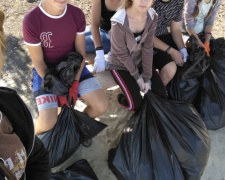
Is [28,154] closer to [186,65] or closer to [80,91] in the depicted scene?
[80,91]

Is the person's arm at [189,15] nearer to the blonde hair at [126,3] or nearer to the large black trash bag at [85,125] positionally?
the blonde hair at [126,3]

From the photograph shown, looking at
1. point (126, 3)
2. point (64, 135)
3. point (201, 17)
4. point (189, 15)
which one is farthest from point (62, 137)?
point (201, 17)

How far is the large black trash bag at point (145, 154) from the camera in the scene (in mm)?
1672

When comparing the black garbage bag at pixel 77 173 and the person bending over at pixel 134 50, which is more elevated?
the person bending over at pixel 134 50

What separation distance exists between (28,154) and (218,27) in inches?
114

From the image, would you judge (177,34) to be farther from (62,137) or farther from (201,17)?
(62,137)

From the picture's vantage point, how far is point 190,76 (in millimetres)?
2156

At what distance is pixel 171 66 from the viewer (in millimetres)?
2111

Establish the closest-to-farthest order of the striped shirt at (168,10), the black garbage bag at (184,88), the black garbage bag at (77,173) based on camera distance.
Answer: the black garbage bag at (77,173) < the striped shirt at (168,10) < the black garbage bag at (184,88)

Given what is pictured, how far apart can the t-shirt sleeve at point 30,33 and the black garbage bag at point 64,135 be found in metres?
0.50

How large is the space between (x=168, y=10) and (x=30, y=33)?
1139mm

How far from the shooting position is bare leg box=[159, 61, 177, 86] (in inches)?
83.1

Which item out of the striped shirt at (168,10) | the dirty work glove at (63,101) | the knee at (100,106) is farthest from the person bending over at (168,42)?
the dirty work glove at (63,101)

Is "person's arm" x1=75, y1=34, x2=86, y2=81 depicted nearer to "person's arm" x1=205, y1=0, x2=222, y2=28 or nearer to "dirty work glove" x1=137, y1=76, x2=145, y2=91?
"dirty work glove" x1=137, y1=76, x2=145, y2=91
